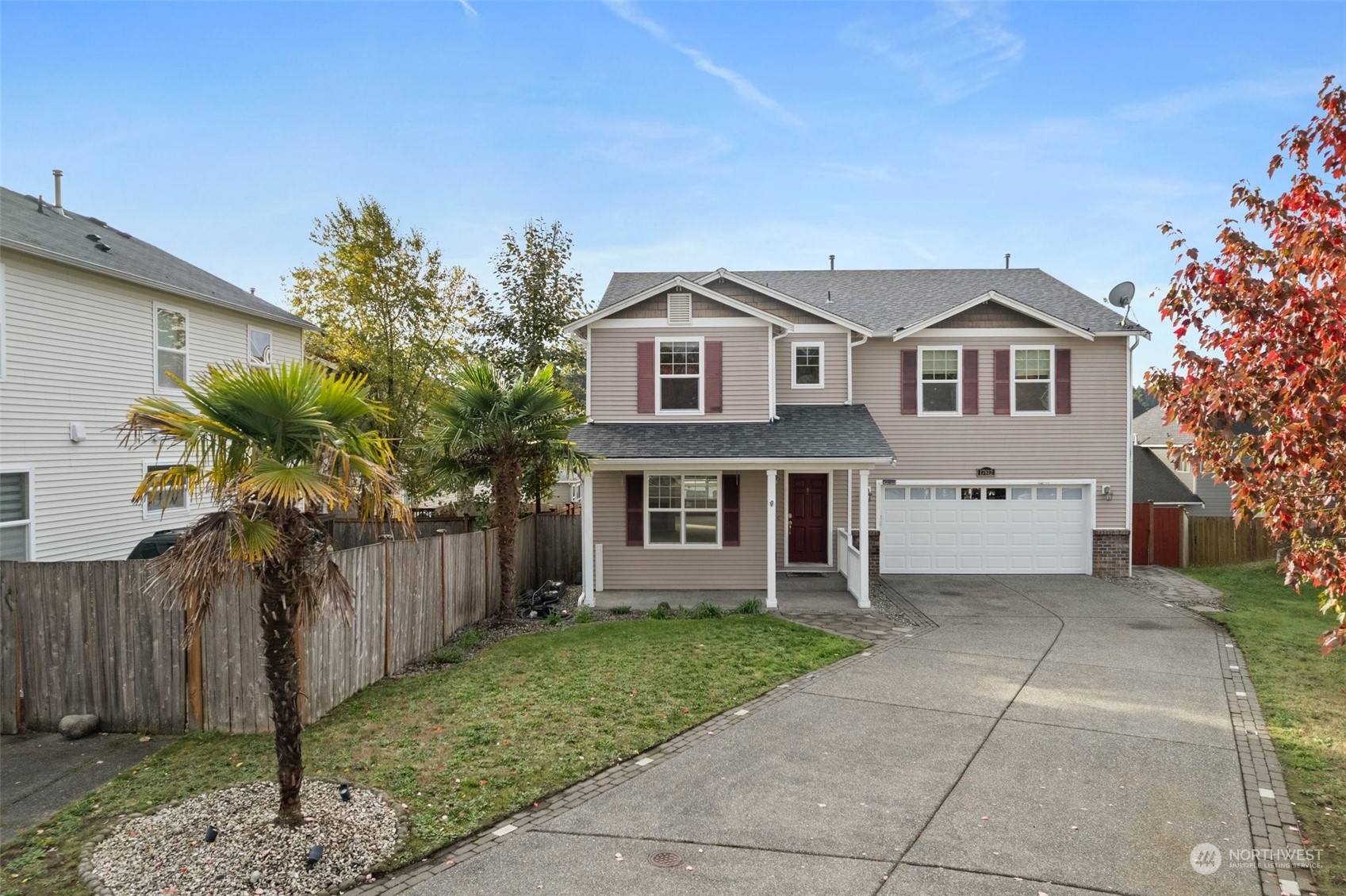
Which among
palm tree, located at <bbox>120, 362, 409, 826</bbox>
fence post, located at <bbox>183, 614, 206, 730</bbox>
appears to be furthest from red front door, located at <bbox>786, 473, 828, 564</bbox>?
palm tree, located at <bbox>120, 362, 409, 826</bbox>

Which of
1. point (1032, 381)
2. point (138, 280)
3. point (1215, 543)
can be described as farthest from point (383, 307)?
point (1215, 543)

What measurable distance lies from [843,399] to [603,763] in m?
11.7

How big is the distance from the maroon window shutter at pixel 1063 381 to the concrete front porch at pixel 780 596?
21.6 feet

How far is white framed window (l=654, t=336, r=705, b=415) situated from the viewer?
14.9 meters

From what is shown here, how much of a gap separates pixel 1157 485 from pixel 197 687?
2543 cm

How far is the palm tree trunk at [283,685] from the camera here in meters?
5.07

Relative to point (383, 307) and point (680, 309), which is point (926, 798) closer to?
point (680, 309)

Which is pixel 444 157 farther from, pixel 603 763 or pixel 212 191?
pixel 603 763

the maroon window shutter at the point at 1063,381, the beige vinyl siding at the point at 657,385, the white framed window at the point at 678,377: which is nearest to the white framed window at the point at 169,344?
the beige vinyl siding at the point at 657,385

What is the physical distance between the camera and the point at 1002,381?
1680 cm

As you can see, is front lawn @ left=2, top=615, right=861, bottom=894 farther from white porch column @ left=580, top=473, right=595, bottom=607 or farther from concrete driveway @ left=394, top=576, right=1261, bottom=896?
white porch column @ left=580, top=473, right=595, bottom=607

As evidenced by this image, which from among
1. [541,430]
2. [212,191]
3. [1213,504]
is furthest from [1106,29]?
[1213,504]

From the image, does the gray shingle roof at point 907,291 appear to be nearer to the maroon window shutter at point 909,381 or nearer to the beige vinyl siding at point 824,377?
the maroon window shutter at point 909,381

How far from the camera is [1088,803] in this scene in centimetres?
572
